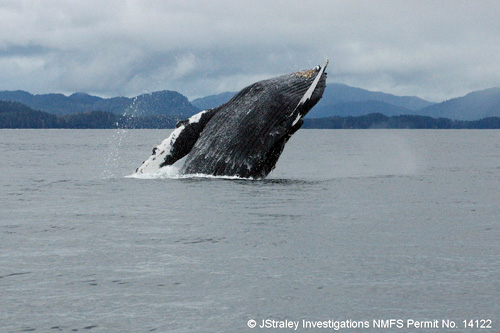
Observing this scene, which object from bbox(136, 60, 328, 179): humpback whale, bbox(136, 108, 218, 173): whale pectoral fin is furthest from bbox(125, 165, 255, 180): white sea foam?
bbox(136, 108, 218, 173): whale pectoral fin

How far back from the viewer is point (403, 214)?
1268cm

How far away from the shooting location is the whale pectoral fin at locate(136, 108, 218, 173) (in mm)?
17078

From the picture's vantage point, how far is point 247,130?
645 inches

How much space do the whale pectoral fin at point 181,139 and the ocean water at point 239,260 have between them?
1757 mm

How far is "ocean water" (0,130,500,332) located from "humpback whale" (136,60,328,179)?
1334 millimetres

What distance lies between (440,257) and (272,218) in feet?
12.6

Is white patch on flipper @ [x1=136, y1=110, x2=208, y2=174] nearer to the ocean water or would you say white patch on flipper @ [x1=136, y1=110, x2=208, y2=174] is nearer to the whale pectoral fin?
the whale pectoral fin

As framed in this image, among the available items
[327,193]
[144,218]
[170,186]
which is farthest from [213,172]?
[144,218]

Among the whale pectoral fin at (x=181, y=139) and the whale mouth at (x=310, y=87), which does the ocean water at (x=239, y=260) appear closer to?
the whale pectoral fin at (x=181, y=139)

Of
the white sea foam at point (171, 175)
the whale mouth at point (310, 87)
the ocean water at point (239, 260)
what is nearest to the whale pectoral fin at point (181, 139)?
the white sea foam at point (171, 175)

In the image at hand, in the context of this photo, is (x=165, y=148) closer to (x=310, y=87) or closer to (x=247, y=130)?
(x=247, y=130)

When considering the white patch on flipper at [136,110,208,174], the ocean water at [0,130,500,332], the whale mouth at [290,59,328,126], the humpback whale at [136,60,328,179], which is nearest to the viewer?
the ocean water at [0,130,500,332]

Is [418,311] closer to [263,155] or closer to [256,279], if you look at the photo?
[256,279]

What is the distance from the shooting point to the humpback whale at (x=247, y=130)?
16.0 metres
